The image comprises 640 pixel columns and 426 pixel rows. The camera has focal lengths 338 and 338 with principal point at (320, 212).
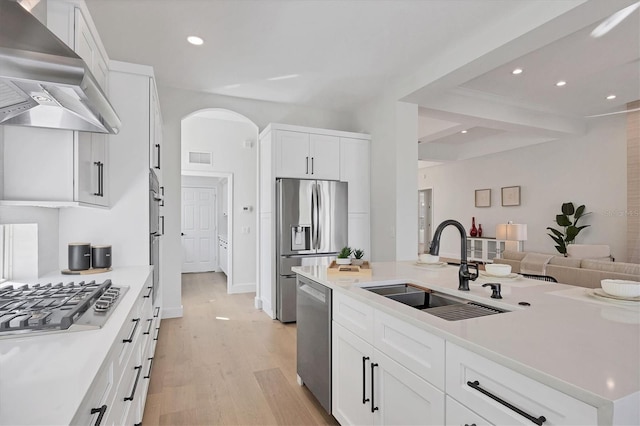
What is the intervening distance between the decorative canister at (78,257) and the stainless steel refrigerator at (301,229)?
2.25m

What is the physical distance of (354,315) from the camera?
5.90 feet

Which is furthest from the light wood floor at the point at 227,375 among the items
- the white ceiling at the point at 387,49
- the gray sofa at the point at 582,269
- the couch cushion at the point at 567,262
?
the couch cushion at the point at 567,262

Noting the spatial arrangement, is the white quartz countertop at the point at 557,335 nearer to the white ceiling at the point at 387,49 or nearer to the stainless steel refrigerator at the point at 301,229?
the white ceiling at the point at 387,49

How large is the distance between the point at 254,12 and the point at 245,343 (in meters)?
3.10

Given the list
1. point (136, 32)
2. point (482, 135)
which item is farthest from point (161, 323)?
point (482, 135)

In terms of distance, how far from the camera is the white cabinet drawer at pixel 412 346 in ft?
3.89

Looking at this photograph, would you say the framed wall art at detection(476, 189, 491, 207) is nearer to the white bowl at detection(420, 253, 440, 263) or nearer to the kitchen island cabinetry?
the white bowl at detection(420, 253, 440, 263)

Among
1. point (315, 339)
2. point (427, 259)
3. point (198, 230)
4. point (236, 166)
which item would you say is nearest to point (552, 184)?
point (427, 259)

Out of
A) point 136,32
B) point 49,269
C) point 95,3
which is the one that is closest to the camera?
point 49,269

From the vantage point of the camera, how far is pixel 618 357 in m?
0.89

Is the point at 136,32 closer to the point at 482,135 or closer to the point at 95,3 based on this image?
the point at 95,3

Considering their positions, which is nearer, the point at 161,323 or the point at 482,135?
the point at 161,323

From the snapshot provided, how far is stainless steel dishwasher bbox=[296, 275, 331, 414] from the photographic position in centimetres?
209

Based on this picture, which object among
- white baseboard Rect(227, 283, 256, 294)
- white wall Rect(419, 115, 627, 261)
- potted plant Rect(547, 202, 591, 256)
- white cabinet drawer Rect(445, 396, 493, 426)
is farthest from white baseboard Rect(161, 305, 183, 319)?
white wall Rect(419, 115, 627, 261)
